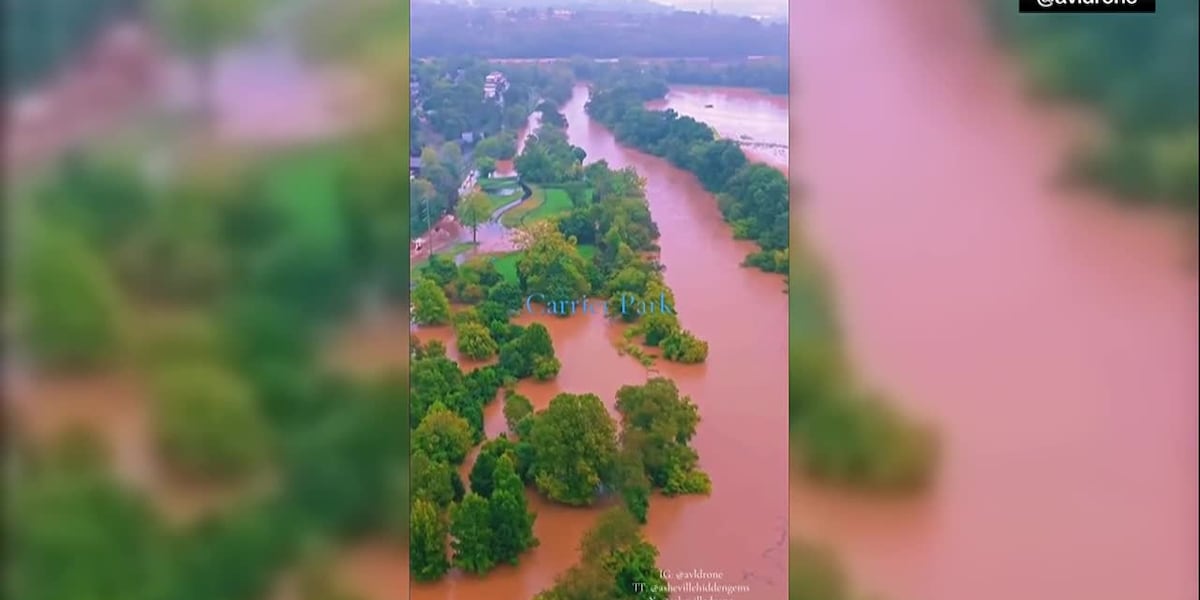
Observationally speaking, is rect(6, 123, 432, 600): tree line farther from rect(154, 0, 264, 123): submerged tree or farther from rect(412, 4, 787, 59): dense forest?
rect(412, 4, 787, 59): dense forest

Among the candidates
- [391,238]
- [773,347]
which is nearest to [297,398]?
[391,238]

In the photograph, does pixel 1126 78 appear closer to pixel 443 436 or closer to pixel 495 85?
pixel 495 85

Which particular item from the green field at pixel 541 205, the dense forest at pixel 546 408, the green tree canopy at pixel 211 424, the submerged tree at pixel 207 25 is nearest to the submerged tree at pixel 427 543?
the dense forest at pixel 546 408

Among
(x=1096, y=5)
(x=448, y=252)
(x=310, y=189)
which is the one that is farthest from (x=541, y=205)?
(x=1096, y=5)

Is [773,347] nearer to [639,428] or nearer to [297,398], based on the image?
[639,428]

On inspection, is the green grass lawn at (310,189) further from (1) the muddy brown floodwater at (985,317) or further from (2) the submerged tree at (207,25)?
(1) the muddy brown floodwater at (985,317)

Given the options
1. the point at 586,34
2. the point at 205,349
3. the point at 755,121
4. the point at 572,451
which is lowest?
the point at 572,451
